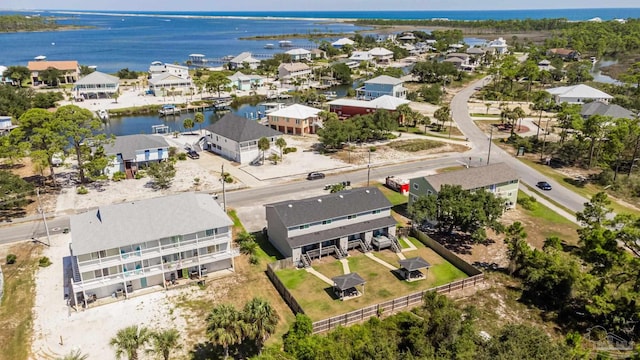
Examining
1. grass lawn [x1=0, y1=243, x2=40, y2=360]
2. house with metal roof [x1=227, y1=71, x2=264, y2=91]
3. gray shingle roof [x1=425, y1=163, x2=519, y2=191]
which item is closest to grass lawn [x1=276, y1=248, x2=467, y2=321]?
gray shingle roof [x1=425, y1=163, x2=519, y2=191]

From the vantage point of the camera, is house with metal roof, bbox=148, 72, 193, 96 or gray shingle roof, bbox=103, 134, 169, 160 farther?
house with metal roof, bbox=148, 72, 193, 96

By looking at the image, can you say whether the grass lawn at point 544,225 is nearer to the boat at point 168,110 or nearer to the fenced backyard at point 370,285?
the fenced backyard at point 370,285

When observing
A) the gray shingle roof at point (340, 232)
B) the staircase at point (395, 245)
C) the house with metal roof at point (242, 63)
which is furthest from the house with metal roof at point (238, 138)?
the house with metal roof at point (242, 63)

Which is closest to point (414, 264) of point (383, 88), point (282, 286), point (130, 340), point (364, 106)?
point (282, 286)

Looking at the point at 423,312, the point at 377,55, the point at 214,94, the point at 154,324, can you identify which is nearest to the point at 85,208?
the point at 154,324

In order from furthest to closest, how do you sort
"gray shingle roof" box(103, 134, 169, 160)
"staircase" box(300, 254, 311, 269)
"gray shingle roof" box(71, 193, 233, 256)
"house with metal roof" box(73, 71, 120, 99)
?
"house with metal roof" box(73, 71, 120, 99) < "gray shingle roof" box(103, 134, 169, 160) < "staircase" box(300, 254, 311, 269) < "gray shingle roof" box(71, 193, 233, 256)

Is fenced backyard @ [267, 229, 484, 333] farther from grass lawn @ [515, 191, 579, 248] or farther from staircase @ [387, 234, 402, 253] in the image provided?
grass lawn @ [515, 191, 579, 248]

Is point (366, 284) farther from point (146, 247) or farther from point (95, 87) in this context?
point (95, 87)

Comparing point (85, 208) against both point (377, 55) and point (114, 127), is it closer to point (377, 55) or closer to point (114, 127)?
point (114, 127)
